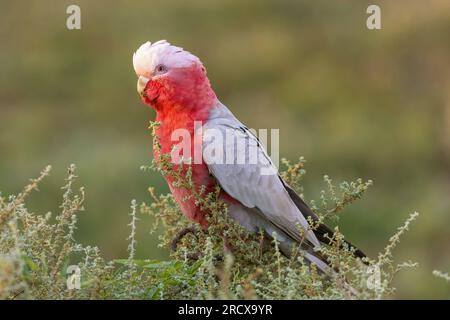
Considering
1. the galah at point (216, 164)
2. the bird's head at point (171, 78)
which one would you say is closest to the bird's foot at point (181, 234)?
the galah at point (216, 164)

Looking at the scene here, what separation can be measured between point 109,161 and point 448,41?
396 centimetres

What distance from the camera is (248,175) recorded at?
3965mm

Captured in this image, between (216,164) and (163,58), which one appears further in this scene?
(163,58)

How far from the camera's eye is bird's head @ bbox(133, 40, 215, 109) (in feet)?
13.6

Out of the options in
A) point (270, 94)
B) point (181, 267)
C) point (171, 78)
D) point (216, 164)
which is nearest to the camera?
point (181, 267)

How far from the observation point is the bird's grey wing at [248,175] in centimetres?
389

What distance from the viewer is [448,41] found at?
9.77 m

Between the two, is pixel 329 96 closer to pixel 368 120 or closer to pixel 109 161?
pixel 368 120

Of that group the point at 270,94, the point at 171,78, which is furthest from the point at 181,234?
the point at 270,94

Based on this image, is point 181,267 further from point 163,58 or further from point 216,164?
point 163,58

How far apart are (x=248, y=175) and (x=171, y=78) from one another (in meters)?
0.59

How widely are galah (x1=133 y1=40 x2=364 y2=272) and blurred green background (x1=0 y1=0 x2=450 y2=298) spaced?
3.59m

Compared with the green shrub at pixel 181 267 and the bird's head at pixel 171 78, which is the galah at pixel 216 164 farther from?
the green shrub at pixel 181 267

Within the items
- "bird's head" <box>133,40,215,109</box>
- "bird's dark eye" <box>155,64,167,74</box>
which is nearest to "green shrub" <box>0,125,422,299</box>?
"bird's head" <box>133,40,215,109</box>
